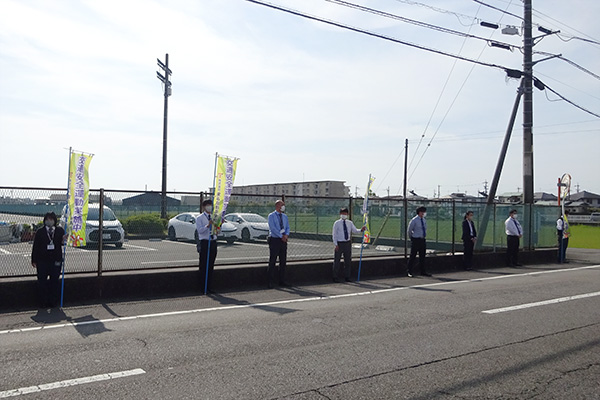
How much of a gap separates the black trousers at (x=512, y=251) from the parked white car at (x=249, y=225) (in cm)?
798

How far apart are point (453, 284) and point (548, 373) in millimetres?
7039

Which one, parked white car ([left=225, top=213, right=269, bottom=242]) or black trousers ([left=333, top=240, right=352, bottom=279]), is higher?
parked white car ([left=225, top=213, right=269, bottom=242])

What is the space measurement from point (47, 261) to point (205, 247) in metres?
2.93

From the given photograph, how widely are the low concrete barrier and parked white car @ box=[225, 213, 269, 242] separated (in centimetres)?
159

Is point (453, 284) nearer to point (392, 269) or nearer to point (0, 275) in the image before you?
point (392, 269)

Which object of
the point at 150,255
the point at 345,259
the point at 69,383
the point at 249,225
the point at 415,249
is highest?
the point at 249,225

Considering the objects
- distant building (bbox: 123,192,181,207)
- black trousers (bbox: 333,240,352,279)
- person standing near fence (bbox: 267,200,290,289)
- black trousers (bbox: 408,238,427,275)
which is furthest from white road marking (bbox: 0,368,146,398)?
black trousers (bbox: 408,238,427,275)

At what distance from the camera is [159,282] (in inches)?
412

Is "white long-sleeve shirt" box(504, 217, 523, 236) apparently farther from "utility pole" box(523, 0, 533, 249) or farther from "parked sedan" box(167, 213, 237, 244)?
"parked sedan" box(167, 213, 237, 244)

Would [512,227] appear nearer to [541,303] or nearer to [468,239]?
[468,239]

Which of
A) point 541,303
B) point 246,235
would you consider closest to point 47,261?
point 246,235

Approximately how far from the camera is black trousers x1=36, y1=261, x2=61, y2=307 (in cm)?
901

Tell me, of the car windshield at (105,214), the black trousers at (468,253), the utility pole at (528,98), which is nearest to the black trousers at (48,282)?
the car windshield at (105,214)

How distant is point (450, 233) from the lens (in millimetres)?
17516
